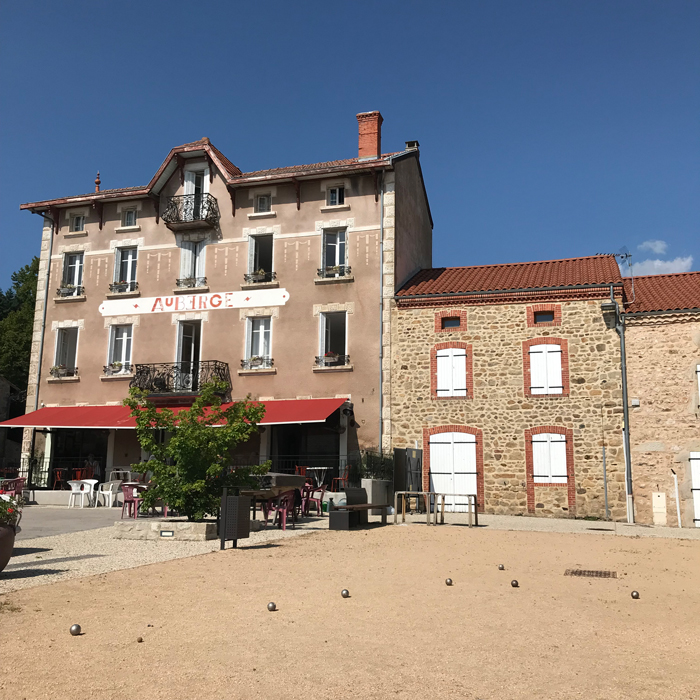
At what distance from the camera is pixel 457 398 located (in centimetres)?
1853

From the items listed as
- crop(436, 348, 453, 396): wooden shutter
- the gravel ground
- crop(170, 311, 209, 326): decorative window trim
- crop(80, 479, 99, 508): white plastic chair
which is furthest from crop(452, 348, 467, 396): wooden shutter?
crop(80, 479, 99, 508): white plastic chair

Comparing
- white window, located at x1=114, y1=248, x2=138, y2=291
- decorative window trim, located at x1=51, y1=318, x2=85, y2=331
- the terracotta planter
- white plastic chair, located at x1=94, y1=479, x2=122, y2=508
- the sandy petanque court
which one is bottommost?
the sandy petanque court

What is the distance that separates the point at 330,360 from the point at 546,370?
18.8ft

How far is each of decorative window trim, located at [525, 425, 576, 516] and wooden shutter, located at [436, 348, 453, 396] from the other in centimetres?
228

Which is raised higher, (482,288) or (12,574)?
(482,288)

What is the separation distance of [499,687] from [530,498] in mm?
14030

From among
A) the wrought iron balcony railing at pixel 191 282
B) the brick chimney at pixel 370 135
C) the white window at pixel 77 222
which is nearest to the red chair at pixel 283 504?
the wrought iron balcony railing at pixel 191 282

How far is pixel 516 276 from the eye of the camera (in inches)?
778

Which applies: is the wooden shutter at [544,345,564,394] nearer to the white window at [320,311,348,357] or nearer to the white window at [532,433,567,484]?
the white window at [532,433,567,484]

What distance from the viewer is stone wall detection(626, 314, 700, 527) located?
16.5 m

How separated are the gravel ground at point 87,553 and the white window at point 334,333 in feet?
27.0

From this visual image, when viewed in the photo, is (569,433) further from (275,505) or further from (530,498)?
(275,505)

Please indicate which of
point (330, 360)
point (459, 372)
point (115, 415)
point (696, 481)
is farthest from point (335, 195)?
point (696, 481)

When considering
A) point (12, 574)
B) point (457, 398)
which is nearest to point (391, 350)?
point (457, 398)
